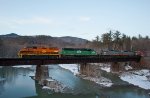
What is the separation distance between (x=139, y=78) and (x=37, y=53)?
88.5 feet

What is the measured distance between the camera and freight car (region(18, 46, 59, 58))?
51812 mm

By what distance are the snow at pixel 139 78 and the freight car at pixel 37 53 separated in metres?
19.5

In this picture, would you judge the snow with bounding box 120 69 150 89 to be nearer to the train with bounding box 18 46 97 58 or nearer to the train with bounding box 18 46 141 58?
the train with bounding box 18 46 141 58

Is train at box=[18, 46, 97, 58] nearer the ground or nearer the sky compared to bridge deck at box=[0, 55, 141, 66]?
nearer the sky

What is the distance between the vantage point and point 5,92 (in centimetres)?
4150

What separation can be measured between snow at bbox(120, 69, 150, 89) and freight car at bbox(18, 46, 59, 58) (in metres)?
19.5

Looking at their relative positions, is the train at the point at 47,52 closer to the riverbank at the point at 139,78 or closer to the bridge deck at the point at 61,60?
the bridge deck at the point at 61,60

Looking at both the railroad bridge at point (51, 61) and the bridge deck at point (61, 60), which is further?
the railroad bridge at point (51, 61)

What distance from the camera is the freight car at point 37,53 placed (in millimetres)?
51812

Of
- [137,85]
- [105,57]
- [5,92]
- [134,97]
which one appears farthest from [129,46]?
[5,92]

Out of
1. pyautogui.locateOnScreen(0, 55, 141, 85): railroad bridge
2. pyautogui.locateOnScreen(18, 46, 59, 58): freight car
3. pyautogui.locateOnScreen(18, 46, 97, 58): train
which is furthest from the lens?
pyautogui.locateOnScreen(18, 46, 97, 58): train

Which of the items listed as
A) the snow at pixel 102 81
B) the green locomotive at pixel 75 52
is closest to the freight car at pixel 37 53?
the green locomotive at pixel 75 52

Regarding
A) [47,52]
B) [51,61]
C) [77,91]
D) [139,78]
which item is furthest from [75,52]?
[77,91]

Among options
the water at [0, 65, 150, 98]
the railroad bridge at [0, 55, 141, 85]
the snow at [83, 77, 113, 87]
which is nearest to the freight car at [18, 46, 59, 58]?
the railroad bridge at [0, 55, 141, 85]
